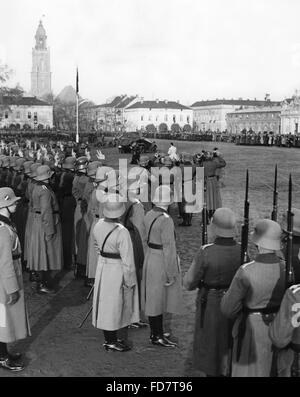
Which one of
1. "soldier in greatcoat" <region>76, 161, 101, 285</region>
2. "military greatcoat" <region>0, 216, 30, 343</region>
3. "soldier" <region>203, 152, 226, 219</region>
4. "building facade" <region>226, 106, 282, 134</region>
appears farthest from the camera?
"building facade" <region>226, 106, 282, 134</region>

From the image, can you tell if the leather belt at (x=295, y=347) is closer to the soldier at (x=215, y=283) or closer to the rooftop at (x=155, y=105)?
the soldier at (x=215, y=283)

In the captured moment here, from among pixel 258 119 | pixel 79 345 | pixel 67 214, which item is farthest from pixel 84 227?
pixel 258 119

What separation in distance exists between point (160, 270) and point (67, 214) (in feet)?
12.1

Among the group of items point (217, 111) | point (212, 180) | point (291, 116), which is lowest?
point (212, 180)

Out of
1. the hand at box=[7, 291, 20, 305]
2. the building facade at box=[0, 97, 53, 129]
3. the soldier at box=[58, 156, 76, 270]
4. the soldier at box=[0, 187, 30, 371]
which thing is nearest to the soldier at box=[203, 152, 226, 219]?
the soldier at box=[58, 156, 76, 270]

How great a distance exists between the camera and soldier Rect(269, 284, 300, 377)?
145 inches

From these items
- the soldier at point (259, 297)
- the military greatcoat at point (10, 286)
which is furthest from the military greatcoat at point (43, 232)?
the soldier at point (259, 297)

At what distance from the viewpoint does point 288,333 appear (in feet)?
12.4

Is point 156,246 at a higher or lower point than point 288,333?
higher

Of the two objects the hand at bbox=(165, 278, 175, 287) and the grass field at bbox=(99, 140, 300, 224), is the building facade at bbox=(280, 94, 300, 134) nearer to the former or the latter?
the grass field at bbox=(99, 140, 300, 224)

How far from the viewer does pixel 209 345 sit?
4.73 m

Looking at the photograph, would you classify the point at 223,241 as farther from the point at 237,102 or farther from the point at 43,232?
the point at 237,102

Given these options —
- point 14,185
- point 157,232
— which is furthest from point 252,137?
point 157,232

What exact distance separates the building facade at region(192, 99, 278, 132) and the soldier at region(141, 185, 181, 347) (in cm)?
15043
